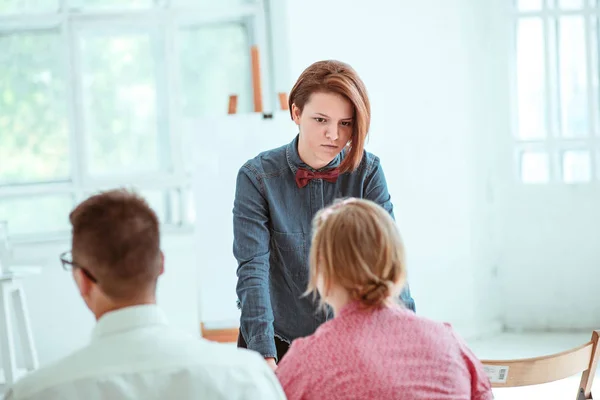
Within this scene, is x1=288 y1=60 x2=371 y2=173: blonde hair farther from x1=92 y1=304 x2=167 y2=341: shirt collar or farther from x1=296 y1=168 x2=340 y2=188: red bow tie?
x1=92 y1=304 x2=167 y2=341: shirt collar

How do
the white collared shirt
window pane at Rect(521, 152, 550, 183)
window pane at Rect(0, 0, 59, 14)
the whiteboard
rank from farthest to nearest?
window pane at Rect(521, 152, 550, 183) → window pane at Rect(0, 0, 59, 14) → the whiteboard → the white collared shirt

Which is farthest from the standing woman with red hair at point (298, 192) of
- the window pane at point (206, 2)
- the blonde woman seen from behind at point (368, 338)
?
the window pane at point (206, 2)

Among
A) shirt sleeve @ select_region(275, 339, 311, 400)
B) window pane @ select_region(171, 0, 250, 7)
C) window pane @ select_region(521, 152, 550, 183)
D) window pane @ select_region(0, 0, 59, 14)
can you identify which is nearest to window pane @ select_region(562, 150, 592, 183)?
window pane @ select_region(521, 152, 550, 183)

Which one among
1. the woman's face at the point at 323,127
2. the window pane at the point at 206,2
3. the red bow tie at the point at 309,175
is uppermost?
the window pane at the point at 206,2

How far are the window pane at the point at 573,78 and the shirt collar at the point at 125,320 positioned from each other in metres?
4.33

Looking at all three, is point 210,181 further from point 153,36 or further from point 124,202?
point 124,202

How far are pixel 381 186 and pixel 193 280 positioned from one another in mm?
A: 3088

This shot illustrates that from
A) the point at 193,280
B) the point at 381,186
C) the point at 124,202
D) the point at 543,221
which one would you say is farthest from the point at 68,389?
the point at 543,221

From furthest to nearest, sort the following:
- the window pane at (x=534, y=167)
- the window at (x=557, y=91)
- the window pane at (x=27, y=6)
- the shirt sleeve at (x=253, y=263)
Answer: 1. the window pane at (x=534, y=167)
2. the window at (x=557, y=91)
3. the window pane at (x=27, y=6)
4. the shirt sleeve at (x=253, y=263)

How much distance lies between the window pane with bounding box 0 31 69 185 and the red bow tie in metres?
3.26

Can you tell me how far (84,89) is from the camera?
5117 mm

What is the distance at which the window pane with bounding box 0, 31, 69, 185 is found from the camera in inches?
199

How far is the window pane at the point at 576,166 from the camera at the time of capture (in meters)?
5.23

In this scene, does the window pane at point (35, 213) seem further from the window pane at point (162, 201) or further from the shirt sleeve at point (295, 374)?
the shirt sleeve at point (295, 374)
